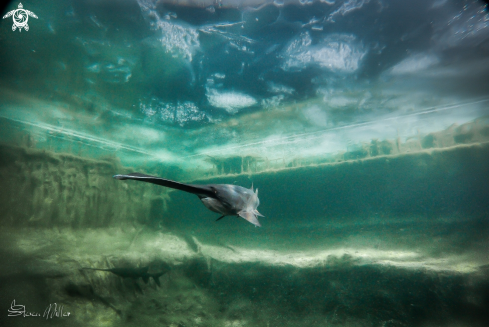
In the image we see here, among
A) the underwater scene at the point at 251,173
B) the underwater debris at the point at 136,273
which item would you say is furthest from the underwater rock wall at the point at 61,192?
the underwater debris at the point at 136,273

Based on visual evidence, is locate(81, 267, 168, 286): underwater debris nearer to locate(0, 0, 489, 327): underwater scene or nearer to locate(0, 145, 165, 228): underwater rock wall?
locate(0, 0, 489, 327): underwater scene

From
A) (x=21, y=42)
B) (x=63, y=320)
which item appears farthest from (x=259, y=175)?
(x=21, y=42)

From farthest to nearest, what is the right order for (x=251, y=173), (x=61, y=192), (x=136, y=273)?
1. (x=251, y=173)
2. (x=61, y=192)
3. (x=136, y=273)

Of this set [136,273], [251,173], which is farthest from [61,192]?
[251,173]

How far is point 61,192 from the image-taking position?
10.8 meters

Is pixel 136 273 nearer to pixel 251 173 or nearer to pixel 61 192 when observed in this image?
pixel 61 192

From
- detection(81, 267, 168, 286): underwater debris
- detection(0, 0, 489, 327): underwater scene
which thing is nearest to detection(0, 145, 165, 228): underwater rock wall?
detection(0, 0, 489, 327): underwater scene

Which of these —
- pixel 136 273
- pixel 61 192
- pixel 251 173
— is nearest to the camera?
pixel 136 273

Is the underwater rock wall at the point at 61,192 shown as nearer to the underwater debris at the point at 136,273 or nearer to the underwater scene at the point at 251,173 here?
the underwater scene at the point at 251,173

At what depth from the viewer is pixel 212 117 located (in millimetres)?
14742

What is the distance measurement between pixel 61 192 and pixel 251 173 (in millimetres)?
13236

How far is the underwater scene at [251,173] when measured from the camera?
22.6 ft

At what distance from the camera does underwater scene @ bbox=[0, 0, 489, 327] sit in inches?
272

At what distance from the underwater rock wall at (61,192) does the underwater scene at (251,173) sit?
0.08 m
